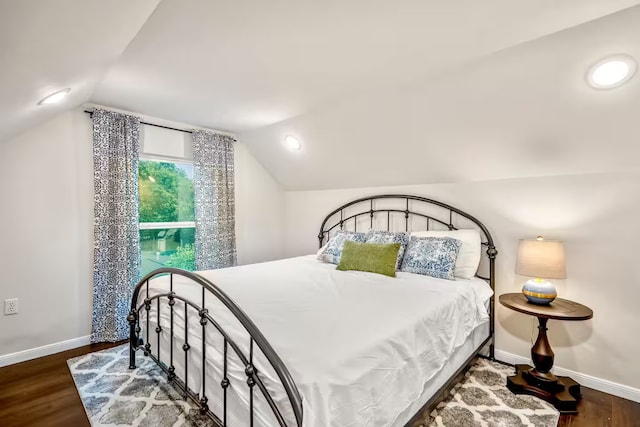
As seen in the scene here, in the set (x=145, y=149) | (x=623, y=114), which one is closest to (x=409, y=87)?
(x=623, y=114)

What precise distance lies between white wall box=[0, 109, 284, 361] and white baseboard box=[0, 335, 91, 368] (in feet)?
0.09

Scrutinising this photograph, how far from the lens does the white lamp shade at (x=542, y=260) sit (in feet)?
7.13

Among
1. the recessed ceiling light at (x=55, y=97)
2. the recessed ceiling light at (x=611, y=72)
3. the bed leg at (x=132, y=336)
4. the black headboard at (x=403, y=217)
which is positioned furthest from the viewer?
the black headboard at (x=403, y=217)

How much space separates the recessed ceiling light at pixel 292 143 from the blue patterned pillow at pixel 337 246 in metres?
1.19

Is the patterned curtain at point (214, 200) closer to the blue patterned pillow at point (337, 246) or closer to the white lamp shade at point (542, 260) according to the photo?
the blue patterned pillow at point (337, 246)

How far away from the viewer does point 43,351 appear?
2.77 metres

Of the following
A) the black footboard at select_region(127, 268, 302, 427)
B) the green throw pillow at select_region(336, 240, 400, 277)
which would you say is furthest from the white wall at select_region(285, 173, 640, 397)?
the black footboard at select_region(127, 268, 302, 427)

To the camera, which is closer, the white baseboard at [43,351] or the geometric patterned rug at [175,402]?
the geometric patterned rug at [175,402]

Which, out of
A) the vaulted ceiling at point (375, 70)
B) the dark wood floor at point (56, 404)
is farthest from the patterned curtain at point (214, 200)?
the dark wood floor at point (56, 404)

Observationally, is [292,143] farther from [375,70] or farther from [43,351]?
[43,351]

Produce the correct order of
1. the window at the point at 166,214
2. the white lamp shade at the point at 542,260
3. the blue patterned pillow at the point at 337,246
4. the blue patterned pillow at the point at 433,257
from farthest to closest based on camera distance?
the window at the point at 166,214 → the blue patterned pillow at the point at 337,246 → the blue patterned pillow at the point at 433,257 → the white lamp shade at the point at 542,260

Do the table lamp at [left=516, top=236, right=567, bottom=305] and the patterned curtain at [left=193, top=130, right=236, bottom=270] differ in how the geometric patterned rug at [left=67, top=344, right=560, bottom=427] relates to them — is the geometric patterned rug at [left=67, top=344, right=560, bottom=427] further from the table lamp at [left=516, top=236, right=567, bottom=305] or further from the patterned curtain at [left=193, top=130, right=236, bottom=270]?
the patterned curtain at [left=193, top=130, right=236, bottom=270]

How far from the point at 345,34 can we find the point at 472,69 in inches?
36.8

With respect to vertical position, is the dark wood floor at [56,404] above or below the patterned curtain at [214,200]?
below
